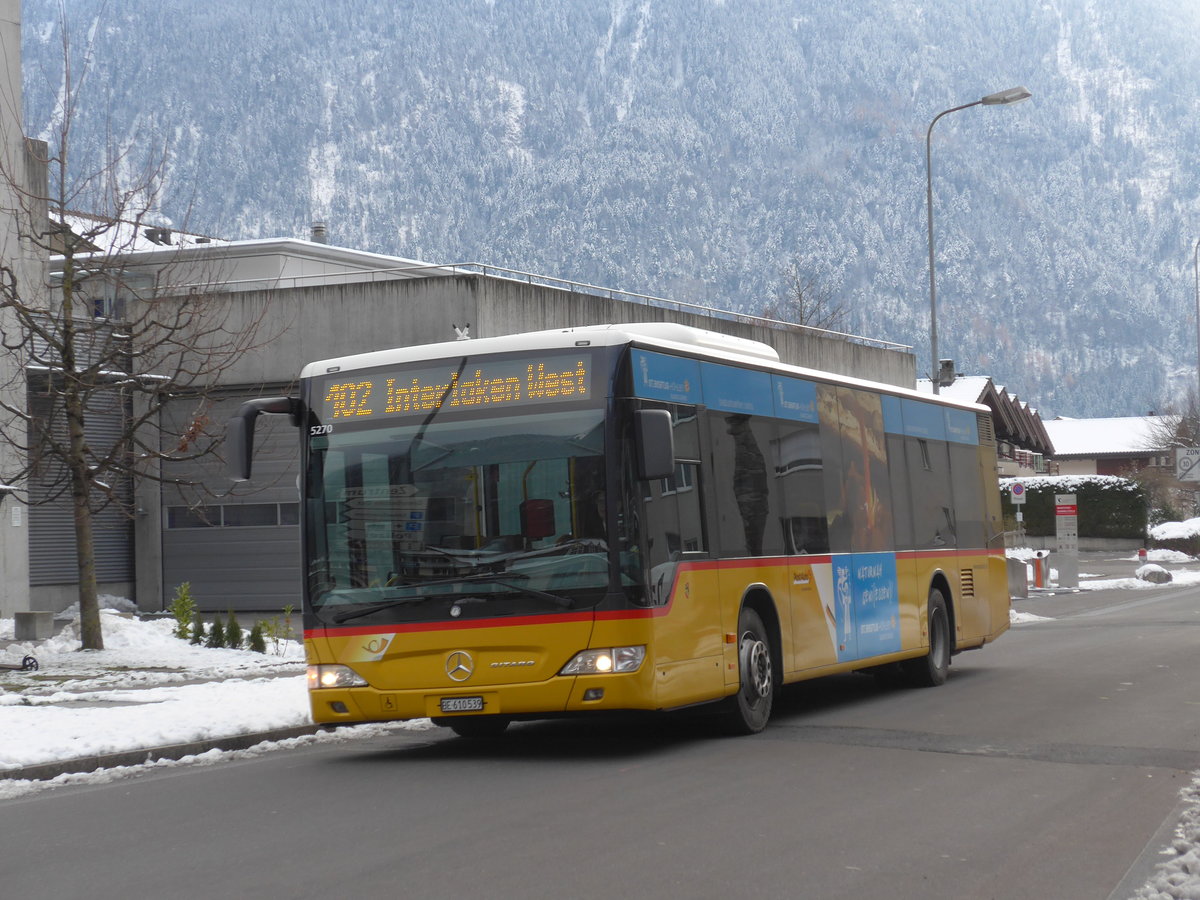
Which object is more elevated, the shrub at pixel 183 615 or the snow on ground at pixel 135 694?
the shrub at pixel 183 615

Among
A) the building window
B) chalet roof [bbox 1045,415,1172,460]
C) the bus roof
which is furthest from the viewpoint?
chalet roof [bbox 1045,415,1172,460]

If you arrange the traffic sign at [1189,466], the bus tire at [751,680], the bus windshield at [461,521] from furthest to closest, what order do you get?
the traffic sign at [1189,466], the bus tire at [751,680], the bus windshield at [461,521]

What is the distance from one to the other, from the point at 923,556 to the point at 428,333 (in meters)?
16.7

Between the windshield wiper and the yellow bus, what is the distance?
1 cm

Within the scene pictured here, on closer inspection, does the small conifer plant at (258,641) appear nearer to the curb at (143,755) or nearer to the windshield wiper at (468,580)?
the curb at (143,755)

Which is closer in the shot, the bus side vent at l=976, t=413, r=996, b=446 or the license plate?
the license plate

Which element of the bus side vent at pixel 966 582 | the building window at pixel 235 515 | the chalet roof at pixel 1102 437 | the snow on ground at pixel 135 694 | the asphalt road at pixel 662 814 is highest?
the chalet roof at pixel 1102 437

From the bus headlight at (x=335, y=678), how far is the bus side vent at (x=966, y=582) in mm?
8552

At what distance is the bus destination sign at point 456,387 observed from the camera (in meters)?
11.2

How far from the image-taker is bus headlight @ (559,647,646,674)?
10750mm

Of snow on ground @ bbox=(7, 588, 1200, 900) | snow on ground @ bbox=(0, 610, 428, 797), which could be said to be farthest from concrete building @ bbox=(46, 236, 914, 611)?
snow on ground @ bbox=(7, 588, 1200, 900)

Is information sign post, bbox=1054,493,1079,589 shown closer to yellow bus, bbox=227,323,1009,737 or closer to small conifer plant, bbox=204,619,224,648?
small conifer plant, bbox=204,619,224,648

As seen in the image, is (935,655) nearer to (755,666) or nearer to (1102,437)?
(755,666)

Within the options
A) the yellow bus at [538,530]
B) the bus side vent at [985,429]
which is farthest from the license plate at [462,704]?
the bus side vent at [985,429]
